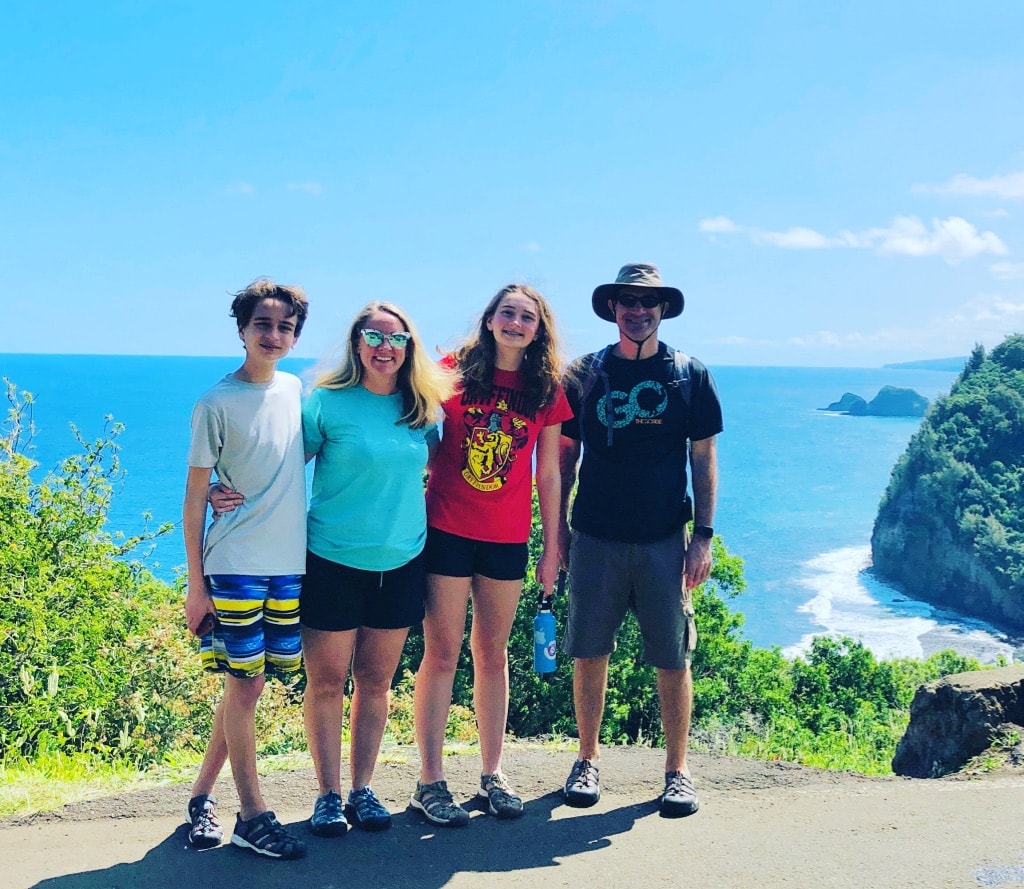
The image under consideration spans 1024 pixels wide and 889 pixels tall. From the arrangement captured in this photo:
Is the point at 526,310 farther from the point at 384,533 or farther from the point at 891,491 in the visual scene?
the point at 891,491

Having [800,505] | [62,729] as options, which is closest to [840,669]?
[62,729]

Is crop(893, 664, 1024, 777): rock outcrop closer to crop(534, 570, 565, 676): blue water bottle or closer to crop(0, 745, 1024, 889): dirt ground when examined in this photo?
crop(0, 745, 1024, 889): dirt ground

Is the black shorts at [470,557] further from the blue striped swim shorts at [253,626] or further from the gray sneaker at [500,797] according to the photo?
the gray sneaker at [500,797]

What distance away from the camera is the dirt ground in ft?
11.5

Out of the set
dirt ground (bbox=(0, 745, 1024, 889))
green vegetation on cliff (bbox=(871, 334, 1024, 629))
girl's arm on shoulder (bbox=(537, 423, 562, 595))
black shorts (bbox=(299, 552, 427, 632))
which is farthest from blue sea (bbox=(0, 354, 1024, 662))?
black shorts (bbox=(299, 552, 427, 632))

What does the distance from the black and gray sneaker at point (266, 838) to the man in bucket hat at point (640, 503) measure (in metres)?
1.33

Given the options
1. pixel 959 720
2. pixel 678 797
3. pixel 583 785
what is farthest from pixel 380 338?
pixel 959 720

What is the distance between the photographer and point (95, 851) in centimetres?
368

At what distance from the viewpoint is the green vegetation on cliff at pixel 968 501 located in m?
70.3

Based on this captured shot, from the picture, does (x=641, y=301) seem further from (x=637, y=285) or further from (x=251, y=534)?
(x=251, y=534)

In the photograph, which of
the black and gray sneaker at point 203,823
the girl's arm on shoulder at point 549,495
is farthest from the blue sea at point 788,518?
the girl's arm on shoulder at point 549,495

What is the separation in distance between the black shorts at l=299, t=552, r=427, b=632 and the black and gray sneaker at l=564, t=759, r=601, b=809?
1218 millimetres

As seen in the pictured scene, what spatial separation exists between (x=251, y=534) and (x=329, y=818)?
124 centimetres

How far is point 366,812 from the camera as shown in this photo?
152 inches
